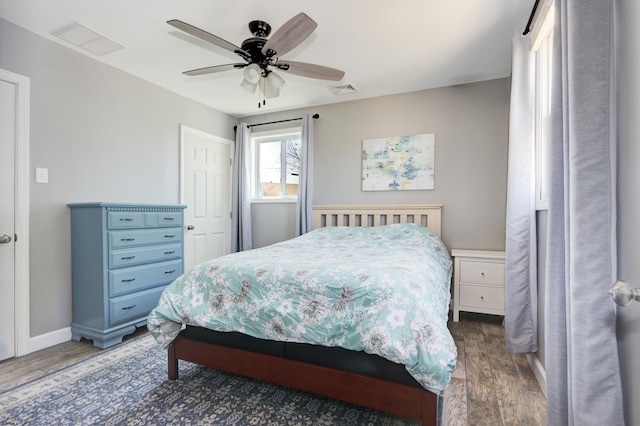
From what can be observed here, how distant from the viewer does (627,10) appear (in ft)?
2.95

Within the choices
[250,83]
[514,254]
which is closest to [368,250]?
[514,254]

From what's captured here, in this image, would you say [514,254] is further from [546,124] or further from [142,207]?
[142,207]

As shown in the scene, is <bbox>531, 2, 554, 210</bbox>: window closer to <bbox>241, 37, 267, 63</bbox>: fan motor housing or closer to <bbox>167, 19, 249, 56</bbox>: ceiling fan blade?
<bbox>241, 37, 267, 63</bbox>: fan motor housing

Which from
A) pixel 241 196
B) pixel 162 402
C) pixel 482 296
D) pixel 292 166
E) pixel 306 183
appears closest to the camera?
pixel 162 402

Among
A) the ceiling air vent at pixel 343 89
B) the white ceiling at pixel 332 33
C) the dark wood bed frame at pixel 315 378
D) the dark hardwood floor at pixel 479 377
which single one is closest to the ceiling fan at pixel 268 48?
the white ceiling at pixel 332 33

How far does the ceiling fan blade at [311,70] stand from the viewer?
2.25 metres

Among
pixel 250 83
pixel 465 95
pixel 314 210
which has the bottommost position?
pixel 314 210

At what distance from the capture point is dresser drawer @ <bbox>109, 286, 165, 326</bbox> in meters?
2.50

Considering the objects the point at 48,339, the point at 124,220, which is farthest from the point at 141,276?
the point at 48,339

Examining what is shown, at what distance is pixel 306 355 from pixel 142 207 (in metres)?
2.05

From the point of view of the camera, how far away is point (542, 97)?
6.70 ft

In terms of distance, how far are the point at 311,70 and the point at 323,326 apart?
1.82 m

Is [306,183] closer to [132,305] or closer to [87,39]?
[132,305]

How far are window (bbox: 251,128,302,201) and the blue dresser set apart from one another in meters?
1.83
